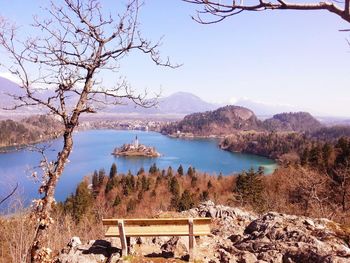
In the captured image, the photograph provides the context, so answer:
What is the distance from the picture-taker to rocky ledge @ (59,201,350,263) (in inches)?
226

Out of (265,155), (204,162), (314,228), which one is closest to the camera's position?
(314,228)

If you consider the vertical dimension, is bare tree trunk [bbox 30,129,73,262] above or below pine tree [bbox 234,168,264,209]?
above

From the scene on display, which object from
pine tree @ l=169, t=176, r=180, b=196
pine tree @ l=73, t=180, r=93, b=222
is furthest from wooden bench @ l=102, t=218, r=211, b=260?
pine tree @ l=169, t=176, r=180, b=196

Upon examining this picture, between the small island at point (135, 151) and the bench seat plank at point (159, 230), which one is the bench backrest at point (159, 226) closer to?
the bench seat plank at point (159, 230)

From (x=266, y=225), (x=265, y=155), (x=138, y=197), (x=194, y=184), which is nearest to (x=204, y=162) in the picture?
(x=265, y=155)

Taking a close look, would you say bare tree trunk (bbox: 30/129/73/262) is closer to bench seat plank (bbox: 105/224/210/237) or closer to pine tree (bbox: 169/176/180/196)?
bench seat plank (bbox: 105/224/210/237)

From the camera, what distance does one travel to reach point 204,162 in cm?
9725

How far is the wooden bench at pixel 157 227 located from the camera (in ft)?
19.2

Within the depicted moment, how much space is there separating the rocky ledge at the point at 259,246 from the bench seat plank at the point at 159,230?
45 centimetres

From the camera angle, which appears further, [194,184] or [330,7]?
[194,184]

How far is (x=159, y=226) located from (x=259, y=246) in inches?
68.8

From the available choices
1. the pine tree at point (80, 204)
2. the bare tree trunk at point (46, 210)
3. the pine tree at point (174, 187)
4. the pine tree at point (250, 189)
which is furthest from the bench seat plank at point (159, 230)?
the pine tree at point (174, 187)

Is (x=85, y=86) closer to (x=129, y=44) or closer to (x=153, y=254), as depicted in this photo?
(x=129, y=44)

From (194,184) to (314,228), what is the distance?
54105mm
